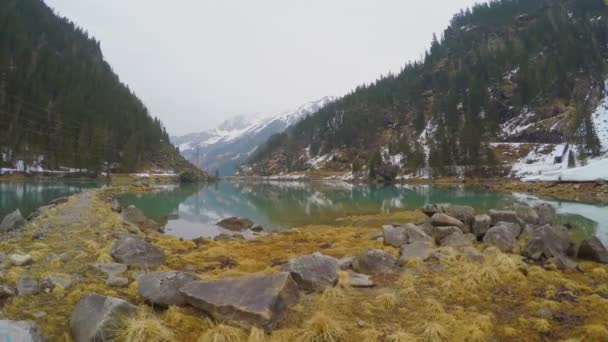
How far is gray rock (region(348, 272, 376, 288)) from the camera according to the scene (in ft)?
36.0

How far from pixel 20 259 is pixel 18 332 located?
25.2ft

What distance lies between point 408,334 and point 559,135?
129 meters

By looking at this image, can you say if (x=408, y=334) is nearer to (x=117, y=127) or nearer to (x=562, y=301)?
(x=562, y=301)

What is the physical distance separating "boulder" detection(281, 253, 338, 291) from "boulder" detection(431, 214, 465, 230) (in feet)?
35.4

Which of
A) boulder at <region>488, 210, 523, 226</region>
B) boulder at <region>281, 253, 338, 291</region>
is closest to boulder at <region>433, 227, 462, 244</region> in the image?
boulder at <region>488, 210, 523, 226</region>

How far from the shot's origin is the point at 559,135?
352 ft

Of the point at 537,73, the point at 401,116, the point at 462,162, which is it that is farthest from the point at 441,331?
the point at 401,116

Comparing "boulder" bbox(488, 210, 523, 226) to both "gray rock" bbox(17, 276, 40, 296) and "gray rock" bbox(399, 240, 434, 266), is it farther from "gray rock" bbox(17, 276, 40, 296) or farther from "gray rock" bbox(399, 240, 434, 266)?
"gray rock" bbox(17, 276, 40, 296)

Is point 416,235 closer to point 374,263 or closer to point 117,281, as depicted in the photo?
point 374,263

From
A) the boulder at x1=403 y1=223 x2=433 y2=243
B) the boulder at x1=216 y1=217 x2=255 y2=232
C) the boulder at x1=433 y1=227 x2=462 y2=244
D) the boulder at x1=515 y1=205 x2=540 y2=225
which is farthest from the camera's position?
the boulder at x1=216 y1=217 x2=255 y2=232

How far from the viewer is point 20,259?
11.7 m

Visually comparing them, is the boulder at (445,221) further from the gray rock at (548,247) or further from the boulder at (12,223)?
the boulder at (12,223)

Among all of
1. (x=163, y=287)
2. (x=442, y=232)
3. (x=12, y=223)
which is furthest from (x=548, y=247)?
(x=12, y=223)

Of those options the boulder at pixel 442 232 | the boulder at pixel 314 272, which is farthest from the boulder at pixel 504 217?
the boulder at pixel 314 272
